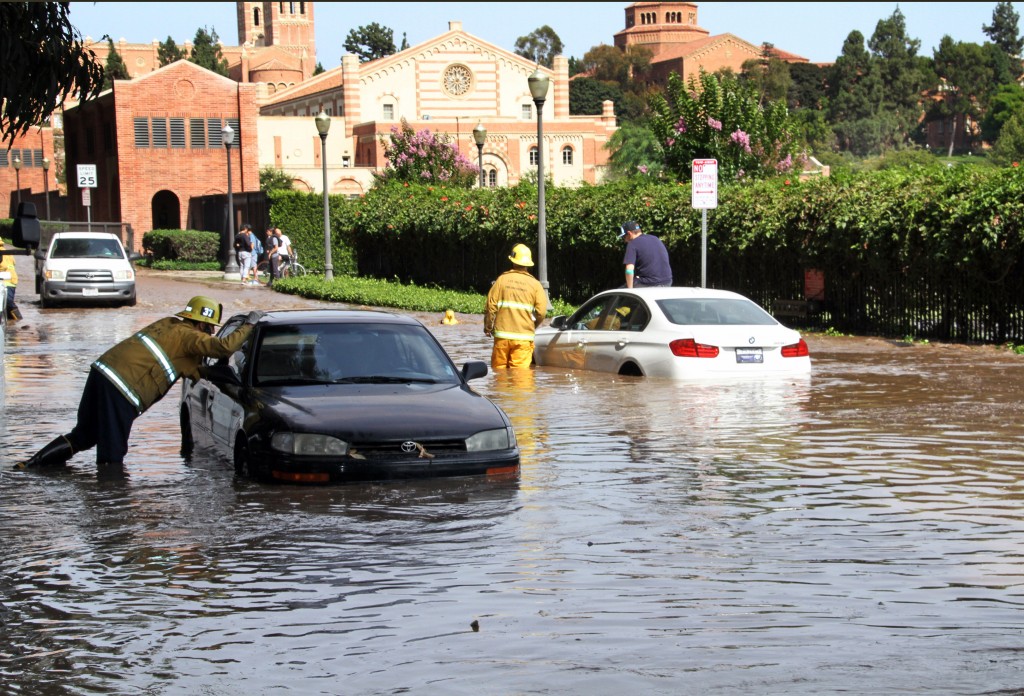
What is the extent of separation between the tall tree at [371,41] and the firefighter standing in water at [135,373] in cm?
15675

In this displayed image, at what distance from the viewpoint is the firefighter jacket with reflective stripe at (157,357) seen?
11.0 m

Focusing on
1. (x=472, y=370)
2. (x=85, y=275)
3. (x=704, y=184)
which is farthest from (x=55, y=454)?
(x=85, y=275)

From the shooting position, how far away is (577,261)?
101 ft

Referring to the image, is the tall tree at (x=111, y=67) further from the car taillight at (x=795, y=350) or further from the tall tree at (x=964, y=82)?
the tall tree at (x=964, y=82)

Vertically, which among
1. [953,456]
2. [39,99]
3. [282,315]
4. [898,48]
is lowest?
[953,456]

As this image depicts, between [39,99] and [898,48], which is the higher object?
[898,48]

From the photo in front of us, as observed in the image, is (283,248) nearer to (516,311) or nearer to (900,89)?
(516,311)

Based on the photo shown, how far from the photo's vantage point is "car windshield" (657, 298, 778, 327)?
1619cm

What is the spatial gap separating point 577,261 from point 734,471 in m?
20.0

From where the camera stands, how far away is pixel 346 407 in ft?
33.1

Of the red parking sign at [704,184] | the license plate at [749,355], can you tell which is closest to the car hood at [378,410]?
the license plate at [749,355]

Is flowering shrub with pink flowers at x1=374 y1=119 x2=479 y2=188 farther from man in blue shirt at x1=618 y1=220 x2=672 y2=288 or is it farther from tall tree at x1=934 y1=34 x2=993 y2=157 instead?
tall tree at x1=934 y1=34 x2=993 y2=157

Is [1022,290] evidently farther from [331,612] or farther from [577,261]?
[331,612]

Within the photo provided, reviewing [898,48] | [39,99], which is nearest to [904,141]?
[898,48]
